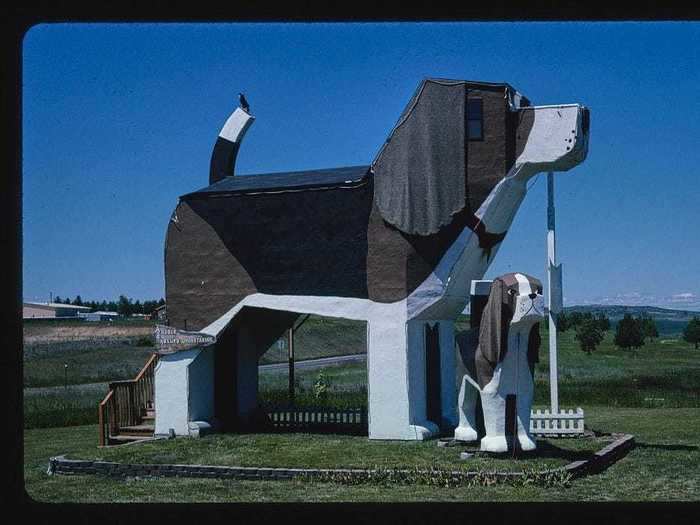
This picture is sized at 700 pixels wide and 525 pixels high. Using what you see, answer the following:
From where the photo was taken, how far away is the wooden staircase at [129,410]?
17.7 meters

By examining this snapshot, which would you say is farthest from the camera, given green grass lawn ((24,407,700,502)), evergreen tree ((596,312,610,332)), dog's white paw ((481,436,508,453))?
evergreen tree ((596,312,610,332))

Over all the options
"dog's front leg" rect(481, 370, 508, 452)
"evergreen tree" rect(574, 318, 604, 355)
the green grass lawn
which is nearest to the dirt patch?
"evergreen tree" rect(574, 318, 604, 355)

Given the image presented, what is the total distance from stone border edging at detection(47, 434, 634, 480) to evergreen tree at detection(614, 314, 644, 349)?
105ft

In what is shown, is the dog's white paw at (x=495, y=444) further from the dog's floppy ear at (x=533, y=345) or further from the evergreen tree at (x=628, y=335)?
the evergreen tree at (x=628, y=335)

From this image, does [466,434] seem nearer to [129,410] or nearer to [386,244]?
[386,244]

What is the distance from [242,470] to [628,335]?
36024 mm

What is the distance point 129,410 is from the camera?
18531 millimetres

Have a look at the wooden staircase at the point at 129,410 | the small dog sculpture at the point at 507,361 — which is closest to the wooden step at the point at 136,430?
the wooden staircase at the point at 129,410

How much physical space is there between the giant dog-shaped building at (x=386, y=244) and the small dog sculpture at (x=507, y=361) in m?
2.49

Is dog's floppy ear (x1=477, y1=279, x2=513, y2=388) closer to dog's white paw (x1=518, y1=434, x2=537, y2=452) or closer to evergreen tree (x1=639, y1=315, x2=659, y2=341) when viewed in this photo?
dog's white paw (x1=518, y1=434, x2=537, y2=452)

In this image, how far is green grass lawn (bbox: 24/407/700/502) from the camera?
12.2 m
